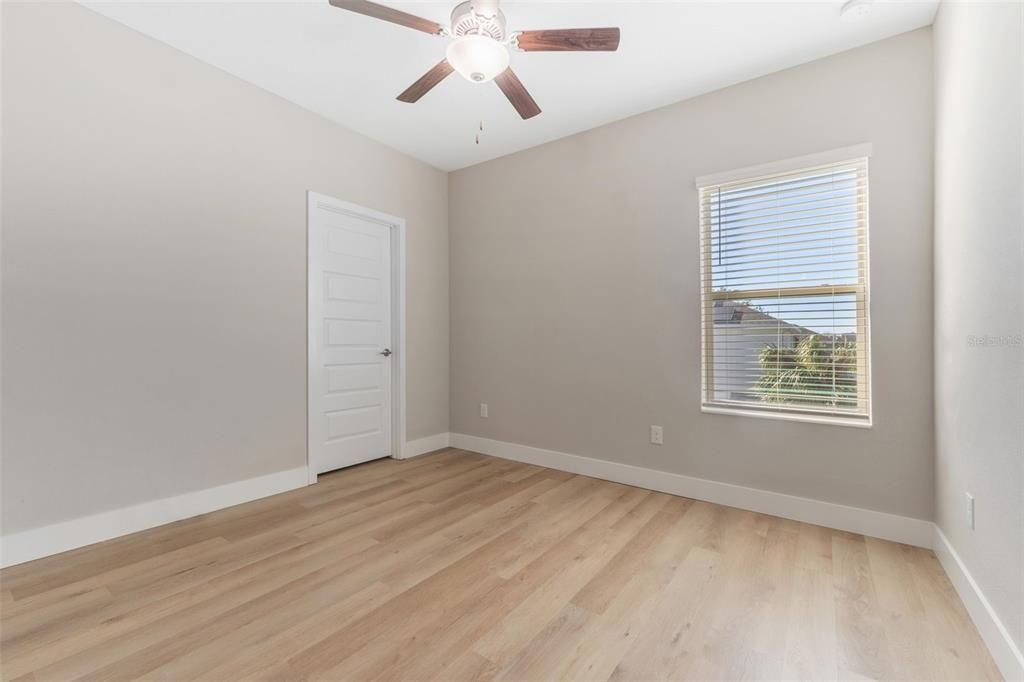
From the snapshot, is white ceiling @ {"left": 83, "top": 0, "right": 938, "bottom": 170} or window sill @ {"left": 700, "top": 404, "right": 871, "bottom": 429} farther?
window sill @ {"left": 700, "top": 404, "right": 871, "bottom": 429}

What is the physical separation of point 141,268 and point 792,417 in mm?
3910

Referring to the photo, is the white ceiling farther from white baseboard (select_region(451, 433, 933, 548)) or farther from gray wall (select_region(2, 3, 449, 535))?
white baseboard (select_region(451, 433, 933, 548))

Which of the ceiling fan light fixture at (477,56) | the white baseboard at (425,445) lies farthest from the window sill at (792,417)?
the white baseboard at (425,445)

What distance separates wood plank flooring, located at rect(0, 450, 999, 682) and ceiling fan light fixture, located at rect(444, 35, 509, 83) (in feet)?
7.59

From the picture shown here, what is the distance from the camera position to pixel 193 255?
2715mm

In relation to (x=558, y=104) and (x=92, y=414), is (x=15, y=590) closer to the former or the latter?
(x=92, y=414)

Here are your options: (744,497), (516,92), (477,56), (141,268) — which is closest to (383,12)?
(477,56)

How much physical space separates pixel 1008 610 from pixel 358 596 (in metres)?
2.31

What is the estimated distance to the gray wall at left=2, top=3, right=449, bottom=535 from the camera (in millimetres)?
2152

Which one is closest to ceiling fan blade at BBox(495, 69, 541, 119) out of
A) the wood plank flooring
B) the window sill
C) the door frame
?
the door frame

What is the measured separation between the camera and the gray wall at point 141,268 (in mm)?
2152

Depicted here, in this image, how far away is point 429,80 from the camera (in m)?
2.31

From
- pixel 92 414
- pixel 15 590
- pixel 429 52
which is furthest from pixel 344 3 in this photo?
pixel 15 590

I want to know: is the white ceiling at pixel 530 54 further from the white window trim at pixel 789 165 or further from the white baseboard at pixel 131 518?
the white baseboard at pixel 131 518
